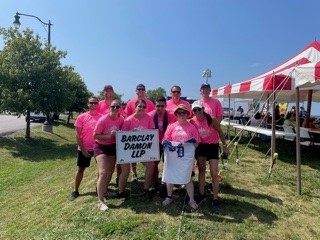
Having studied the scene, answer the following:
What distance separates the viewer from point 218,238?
430cm

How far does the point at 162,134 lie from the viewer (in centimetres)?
570

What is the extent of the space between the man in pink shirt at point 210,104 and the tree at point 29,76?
10.9 m

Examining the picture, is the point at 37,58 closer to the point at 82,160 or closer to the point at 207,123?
the point at 82,160

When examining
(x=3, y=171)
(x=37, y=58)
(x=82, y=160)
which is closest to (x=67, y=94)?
(x=37, y=58)

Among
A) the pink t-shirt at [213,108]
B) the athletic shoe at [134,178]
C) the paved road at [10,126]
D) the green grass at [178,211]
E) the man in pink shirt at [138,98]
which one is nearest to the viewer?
the green grass at [178,211]

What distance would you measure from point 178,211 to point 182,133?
3.93 ft

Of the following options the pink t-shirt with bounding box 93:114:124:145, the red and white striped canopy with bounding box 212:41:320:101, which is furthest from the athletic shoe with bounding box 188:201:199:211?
the red and white striped canopy with bounding box 212:41:320:101

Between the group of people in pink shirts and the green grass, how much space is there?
0.30 metres

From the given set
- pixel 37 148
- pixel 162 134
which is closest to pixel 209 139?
pixel 162 134

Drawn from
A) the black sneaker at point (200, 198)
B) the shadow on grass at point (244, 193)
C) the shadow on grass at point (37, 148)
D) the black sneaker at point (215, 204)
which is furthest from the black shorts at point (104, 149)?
the shadow on grass at point (37, 148)

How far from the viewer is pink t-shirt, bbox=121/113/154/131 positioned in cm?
539

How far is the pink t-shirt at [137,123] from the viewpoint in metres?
5.39

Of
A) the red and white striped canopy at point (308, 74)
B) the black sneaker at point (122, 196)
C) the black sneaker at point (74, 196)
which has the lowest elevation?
the black sneaker at point (74, 196)

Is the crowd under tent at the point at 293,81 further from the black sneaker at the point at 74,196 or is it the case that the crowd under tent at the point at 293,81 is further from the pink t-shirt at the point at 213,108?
the black sneaker at the point at 74,196
